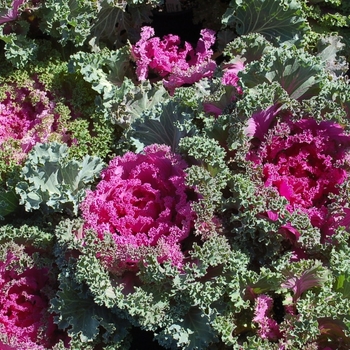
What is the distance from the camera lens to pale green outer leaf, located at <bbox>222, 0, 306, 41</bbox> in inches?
125

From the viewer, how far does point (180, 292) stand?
8.60 ft

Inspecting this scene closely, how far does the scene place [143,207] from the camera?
9.00ft

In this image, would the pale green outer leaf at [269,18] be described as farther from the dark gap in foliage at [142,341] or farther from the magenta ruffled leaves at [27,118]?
the dark gap in foliage at [142,341]

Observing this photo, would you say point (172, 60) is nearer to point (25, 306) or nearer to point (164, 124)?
point (164, 124)

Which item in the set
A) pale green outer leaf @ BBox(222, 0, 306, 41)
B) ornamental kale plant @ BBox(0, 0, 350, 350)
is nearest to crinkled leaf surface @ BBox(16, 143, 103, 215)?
ornamental kale plant @ BBox(0, 0, 350, 350)

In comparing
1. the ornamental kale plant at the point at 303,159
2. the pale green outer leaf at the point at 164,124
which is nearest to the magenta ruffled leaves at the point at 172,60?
the pale green outer leaf at the point at 164,124

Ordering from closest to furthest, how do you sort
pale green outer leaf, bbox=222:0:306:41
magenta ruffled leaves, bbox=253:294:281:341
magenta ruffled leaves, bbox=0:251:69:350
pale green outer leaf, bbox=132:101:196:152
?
1. magenta ruffled leaves, bbox=253:294:281:341
2. magenta ruffled leaves, bbox=0:251:69:350
3. pale green outer leaf, bbox=132:101:196:152
4. pale green outer leaf, bbox=222:0:306:41

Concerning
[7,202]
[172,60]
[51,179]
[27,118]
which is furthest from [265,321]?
[27,118]

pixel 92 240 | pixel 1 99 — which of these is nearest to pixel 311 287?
pixel 92 240

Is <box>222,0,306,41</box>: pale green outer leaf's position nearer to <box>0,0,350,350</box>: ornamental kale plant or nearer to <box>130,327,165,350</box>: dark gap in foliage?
<box>0,0,350,350</box>: ornamental kale plant

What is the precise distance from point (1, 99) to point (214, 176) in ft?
4.90

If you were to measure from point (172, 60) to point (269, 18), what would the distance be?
0.64 metres

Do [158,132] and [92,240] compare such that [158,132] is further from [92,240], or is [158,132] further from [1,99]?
[1,99]

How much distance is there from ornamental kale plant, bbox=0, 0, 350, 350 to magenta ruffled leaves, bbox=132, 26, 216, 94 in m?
0.01
